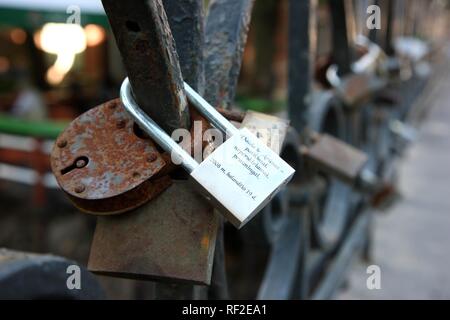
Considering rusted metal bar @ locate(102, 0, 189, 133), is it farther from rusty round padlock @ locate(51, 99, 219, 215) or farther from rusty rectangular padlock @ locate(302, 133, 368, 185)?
rusty rectangular padlock @ locate(302, 133, 368, 185)

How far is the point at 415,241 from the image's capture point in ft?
9.41

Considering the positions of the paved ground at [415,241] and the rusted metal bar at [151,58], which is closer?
the rusted metal bar at [151,58]

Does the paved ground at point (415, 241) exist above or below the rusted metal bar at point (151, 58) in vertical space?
below

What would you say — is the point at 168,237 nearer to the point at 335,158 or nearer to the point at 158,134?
the point at 158,134

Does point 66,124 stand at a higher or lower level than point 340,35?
lower

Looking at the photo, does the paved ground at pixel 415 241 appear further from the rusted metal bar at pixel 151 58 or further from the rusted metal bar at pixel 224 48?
the rusted metal bar at pixel 151 58

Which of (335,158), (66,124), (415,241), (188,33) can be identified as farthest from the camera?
(66,124)

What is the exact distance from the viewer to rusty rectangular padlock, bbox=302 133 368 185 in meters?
1.41

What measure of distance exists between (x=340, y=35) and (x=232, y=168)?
1.33m

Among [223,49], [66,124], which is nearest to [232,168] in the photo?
[223,49]

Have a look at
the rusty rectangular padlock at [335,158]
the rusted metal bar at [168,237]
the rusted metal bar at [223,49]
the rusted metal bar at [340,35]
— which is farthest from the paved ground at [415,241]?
the rusted metal bar at [168,237]

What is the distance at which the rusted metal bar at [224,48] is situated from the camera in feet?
2.84

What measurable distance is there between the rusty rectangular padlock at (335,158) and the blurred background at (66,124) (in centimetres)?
29

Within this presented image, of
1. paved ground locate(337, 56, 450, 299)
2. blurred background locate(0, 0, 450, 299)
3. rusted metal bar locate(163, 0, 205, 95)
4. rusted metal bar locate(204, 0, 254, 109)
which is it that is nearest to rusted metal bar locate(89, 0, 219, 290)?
rusted metal bar locate(163, 0, 205, 95)
